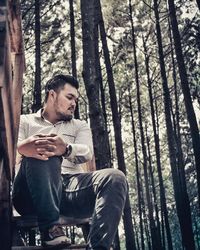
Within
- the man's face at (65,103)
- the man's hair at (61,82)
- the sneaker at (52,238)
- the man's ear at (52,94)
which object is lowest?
the sneaker at (52,238)

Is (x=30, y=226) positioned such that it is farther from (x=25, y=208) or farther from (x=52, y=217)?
(x=52, y=217)

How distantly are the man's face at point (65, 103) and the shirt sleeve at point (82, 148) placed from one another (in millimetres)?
132

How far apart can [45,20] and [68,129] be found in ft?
34.6

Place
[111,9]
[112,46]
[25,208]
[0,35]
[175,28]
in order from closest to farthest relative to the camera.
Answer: [0,35] < [25,208] < [175,28] < [111,9] < [112,46]

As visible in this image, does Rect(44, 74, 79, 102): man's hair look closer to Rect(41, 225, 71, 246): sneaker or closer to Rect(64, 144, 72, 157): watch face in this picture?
Rect(64, 144, 72, 157): watch face

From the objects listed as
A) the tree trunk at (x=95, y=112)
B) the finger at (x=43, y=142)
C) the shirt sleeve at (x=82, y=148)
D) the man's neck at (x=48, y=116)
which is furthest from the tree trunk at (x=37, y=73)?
the finger at (x=43, y=142)

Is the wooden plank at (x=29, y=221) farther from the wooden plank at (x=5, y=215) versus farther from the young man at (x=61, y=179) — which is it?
the wooden plank at (x=5, y=215)

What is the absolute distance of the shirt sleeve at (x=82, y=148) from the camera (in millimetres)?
2410

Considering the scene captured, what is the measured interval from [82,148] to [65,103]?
17.7 inches

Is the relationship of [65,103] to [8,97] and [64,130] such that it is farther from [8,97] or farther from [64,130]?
[8,97]

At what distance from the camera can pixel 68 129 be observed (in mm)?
2803

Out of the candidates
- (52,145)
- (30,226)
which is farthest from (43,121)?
(30,226)

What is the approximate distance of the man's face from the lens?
9.12 feet

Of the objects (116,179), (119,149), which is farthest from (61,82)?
(119,149)
